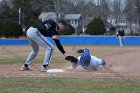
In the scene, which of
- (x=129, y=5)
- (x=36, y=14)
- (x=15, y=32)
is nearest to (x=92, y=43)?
(x=15, y=32)

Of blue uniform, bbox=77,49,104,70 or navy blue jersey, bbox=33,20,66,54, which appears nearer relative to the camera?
navy blue jersey, bbox=33,20,66,54

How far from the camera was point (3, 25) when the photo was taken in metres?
62.7

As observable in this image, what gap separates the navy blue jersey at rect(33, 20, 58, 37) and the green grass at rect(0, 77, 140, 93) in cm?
207

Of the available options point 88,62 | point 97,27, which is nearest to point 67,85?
point 88,62

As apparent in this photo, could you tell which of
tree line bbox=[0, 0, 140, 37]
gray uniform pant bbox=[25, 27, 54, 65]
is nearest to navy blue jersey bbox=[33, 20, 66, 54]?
gray uniform pant bbox=[25, 27, 54, 65]

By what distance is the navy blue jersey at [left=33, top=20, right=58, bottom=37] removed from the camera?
40.4ft

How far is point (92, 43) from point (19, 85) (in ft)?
145

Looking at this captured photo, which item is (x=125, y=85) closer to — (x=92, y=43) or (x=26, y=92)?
(x=26, y=92)

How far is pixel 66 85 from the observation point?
371 inches

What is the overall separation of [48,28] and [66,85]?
10.8 feet

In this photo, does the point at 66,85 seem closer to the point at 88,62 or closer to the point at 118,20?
the point at 88,62

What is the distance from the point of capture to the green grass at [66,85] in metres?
8.66

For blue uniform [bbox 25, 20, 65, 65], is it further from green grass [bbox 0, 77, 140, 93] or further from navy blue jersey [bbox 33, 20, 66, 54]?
green grass [bbox 0, 77, 140, 93]

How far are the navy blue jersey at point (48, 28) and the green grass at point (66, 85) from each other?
6.80ft
